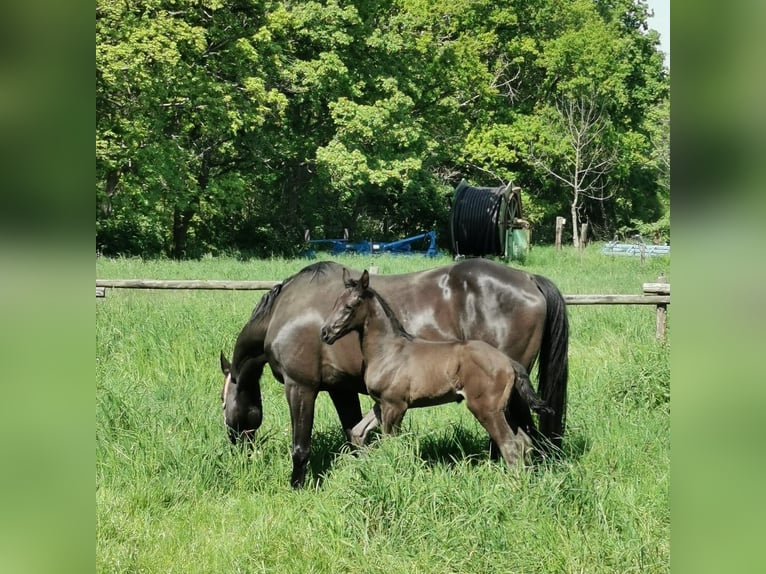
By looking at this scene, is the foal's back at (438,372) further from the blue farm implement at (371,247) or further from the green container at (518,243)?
the blue farm implement at (371,247)

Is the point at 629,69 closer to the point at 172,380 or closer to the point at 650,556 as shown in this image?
the point at 172,380

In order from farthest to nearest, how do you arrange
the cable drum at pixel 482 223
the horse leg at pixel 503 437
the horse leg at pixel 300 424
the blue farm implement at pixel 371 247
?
1. the blue farm implement at pixel 371 247
2. the cable drum at pixel 482 223
3. the horse leg at pixel 300 424
4. the horse leg at pixel 503 437

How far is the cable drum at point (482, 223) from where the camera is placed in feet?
77.3

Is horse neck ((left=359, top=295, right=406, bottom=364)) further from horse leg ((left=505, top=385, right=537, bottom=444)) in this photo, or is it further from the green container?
the green container

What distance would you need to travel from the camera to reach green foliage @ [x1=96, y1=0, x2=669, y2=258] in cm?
2261

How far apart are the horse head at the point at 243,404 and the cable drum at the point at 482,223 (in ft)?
60.4

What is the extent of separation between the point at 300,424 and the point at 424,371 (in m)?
1.13

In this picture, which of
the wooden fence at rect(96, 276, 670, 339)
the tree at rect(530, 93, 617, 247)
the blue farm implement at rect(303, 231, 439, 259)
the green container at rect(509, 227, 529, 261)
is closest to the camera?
the wooden fence at rect(96, 276, 670, 339)

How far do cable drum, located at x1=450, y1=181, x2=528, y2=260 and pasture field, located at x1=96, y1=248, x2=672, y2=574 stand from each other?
1593 centimetres

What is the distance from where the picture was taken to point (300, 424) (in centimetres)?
521

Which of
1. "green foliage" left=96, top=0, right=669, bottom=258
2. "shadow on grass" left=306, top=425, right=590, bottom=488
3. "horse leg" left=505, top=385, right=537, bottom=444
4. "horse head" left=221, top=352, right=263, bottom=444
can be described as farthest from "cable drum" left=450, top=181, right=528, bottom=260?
"horse leg" left=505, top=385, right=537, bottom=444

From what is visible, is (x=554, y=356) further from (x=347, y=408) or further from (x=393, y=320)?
(x=347, y=408)

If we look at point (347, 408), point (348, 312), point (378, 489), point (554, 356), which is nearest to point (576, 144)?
point (554, 356)

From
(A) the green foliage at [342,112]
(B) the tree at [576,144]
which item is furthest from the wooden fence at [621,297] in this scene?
(B) the tree at [576,144]
